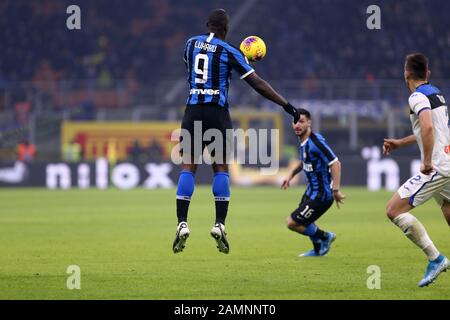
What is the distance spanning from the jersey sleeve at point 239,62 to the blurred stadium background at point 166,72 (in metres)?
18.4

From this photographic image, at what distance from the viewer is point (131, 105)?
107 feet

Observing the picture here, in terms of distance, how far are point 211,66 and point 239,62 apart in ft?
0.91

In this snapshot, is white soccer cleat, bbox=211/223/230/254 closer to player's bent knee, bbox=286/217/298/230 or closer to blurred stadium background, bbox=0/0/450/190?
player's bent knee, bbox=286/217/298/230

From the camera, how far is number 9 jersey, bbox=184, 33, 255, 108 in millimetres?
9289

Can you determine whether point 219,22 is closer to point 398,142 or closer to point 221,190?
point 221,190

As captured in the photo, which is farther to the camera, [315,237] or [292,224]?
[292,224]


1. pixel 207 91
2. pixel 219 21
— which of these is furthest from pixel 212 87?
pixel 219 21

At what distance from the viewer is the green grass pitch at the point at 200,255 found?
794cm

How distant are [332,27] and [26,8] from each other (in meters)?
12.0

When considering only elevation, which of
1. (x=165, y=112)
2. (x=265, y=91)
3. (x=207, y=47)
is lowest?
(x=265, y=91)

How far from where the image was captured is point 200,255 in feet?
36.2

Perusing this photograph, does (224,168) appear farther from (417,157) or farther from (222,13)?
(417,157)

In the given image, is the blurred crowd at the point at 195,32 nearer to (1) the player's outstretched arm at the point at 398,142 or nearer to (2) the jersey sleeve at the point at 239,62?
(2) the jersey sleeve at the point at 239,62
